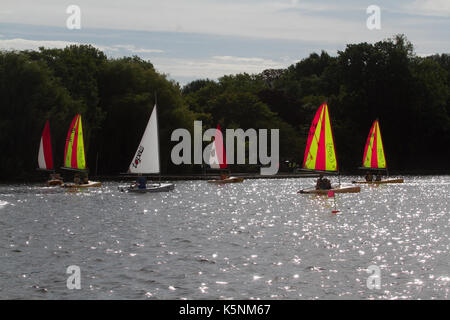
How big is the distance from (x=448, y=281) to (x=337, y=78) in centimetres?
11371

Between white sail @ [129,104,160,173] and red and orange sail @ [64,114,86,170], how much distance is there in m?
9.97

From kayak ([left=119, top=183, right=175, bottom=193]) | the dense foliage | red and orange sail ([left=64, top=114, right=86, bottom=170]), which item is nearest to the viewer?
kayak ([left=119, top=183, right=175, bottom=193])

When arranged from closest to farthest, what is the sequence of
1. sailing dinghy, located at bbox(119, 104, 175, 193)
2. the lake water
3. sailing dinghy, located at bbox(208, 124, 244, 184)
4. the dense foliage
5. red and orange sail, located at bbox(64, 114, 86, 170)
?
the lake water
sailing dinghy, located at bbox(119, 104, 175, 193)
red and orange sail, located at bbox(64, 114, 86, 170)
the dense foliage
sailing dinghy, located at bbox(208, 124, 244, 184)

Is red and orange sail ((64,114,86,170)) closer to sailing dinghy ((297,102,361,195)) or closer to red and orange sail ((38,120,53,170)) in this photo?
red and orange sail ((38,120,53,170))

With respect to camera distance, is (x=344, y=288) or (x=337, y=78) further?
(x=337, y=78)

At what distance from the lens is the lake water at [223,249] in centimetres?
2505

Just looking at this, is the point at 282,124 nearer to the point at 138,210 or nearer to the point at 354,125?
the point at 354,125

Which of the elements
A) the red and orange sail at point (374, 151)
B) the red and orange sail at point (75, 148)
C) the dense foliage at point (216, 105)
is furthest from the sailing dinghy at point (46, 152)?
the red and orange sail at point (374, 151)

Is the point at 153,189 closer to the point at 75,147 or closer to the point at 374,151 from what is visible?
the point at 75,147

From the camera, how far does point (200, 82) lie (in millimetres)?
195500

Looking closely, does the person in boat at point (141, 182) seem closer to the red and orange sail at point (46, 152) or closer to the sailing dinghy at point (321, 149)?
the sailing dinghy at point (321, 149)

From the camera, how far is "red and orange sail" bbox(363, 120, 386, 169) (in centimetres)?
9088

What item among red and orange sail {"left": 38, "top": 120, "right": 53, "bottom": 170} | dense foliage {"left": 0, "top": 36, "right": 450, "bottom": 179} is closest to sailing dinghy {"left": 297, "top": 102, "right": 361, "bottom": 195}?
dense foliage {"left": 0, "top": 36, "right": 450, "bottom": 179}
